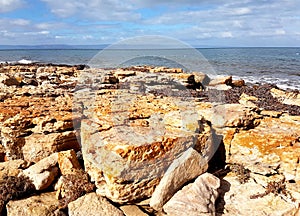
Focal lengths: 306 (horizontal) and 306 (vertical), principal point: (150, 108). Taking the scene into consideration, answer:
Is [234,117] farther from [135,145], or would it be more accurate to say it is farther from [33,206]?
[33,206]

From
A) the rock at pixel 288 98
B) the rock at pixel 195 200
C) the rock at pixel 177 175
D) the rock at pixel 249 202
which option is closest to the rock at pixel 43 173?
the rock at pixel 177 175

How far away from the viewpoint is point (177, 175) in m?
6.08

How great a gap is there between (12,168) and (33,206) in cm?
144

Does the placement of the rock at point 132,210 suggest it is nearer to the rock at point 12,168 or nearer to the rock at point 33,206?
the rock at point 33,206

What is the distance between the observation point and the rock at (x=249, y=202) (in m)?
5.78

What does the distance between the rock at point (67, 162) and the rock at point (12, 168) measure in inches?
39.0

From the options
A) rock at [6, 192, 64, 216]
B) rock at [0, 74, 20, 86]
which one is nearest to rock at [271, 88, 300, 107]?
rock at [6, 192, 64, 216]

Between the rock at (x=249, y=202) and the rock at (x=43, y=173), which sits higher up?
the rock at (x=43, y=173)

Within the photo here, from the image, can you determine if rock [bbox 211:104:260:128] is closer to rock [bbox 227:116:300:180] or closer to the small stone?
rock [bbox 227:116:300:180]

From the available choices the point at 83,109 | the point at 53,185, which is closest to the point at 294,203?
the point at 53,185

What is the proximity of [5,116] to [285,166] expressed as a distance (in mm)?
6859

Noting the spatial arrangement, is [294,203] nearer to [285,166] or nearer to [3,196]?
[285,166]

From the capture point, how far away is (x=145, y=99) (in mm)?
9430

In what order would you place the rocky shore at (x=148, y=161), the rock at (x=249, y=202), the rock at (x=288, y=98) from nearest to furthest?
1. the rock at (x=249, y=202)
2. the rocky shore at (x=148, y=161)
3. the rock at (x=288, y=98)
